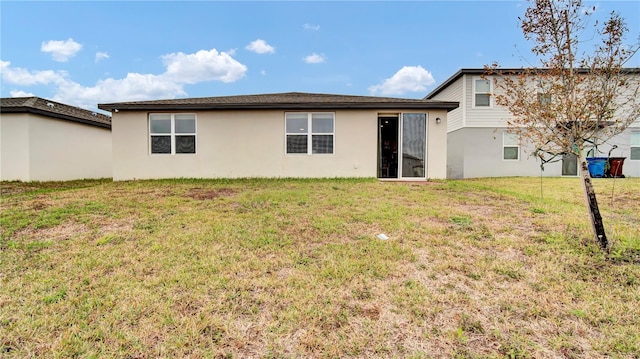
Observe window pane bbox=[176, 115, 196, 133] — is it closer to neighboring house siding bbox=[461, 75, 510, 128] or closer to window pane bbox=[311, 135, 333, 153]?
window pane bbox=[311, 135, 333, 153]

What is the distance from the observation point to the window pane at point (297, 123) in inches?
395

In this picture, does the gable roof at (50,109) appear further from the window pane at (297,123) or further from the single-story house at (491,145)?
the single-story house at (491,145)

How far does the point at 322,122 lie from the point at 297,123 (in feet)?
2.75

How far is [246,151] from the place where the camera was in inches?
401

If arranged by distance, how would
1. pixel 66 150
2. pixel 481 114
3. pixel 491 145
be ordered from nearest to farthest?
pixel 66 150 < pixel 481 114 < pixel 491 145

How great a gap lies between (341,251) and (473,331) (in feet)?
5.21

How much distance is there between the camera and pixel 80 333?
6.42ft

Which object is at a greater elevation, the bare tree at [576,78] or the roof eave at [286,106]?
the roof eave at [286,106]

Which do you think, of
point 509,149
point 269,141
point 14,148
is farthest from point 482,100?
point 14,148

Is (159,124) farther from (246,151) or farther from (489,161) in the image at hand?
(489,161)

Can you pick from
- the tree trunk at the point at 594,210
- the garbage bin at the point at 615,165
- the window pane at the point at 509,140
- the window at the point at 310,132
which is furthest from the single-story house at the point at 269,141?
the garbage bin at the point at 615,165

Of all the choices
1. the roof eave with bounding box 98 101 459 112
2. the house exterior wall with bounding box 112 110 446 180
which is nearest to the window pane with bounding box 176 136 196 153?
the house exterior wall with bounding box 112 110 446 180

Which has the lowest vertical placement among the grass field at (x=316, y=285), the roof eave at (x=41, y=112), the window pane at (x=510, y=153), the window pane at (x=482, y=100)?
the grass field at (x=316, y=285)

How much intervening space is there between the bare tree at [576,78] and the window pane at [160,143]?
32.4ft
